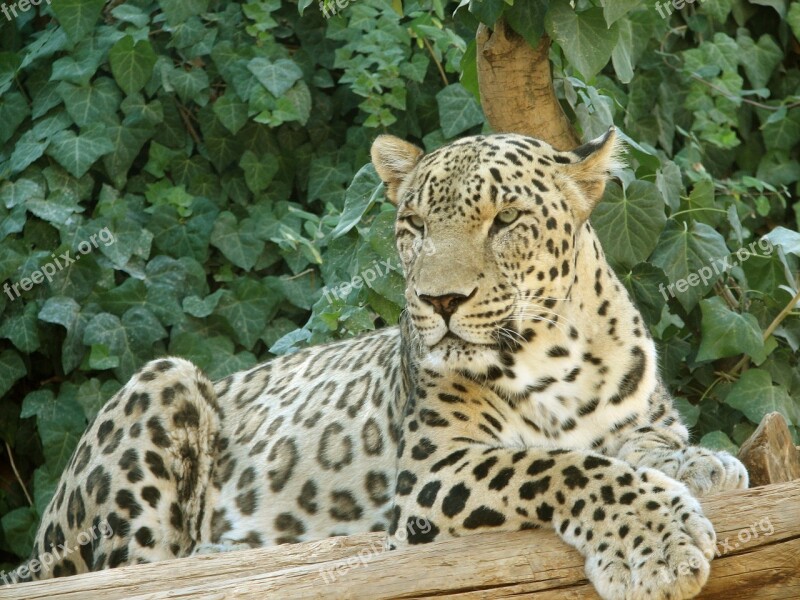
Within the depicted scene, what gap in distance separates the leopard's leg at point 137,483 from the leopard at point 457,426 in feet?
0.04

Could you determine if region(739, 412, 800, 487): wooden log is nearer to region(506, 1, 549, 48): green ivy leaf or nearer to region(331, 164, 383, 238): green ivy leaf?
region(506, 1, 549, 48): green ivy leaf

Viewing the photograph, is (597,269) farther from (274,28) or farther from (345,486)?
(274,28)

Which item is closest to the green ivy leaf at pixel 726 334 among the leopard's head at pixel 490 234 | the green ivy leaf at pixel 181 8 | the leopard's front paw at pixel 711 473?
the leopard's head at pixel 490 234

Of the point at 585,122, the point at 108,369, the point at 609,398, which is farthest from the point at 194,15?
the point at 609,398

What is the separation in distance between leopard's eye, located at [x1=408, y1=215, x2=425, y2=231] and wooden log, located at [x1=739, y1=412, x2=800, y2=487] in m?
1.65

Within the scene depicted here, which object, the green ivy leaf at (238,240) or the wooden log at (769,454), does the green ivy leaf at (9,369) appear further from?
the wooden log at (769,454)

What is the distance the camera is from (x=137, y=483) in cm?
584

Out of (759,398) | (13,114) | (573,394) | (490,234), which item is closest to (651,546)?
(573,394)

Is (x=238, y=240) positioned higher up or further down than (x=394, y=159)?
further down

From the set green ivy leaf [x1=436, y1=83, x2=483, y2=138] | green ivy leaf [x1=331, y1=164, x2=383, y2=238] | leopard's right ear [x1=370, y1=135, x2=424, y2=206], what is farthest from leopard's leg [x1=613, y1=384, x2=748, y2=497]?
green ivy leaf [x1=436, y1=83, x2=483, y2=138]

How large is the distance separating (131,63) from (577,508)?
20.6ft

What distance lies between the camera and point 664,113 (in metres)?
9.87

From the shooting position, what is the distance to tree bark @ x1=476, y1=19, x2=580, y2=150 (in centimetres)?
662

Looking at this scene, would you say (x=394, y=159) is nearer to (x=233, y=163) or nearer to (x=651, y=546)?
(x=651, y=546)
